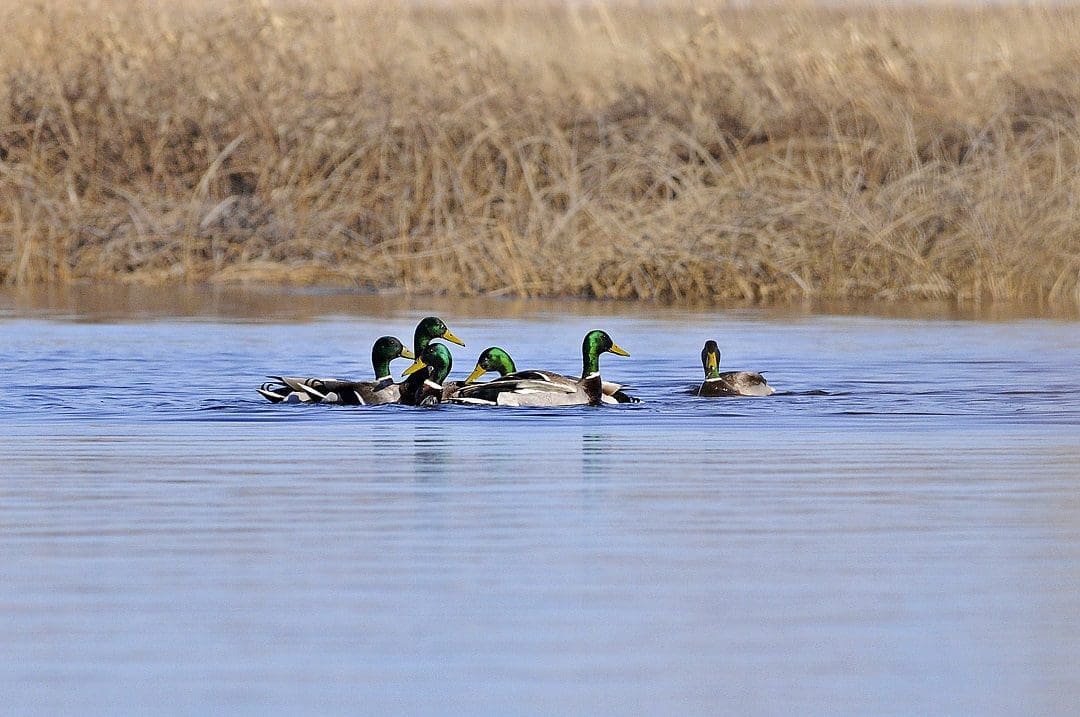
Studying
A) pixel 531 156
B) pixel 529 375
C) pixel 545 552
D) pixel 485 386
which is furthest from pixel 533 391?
pixel 531 156

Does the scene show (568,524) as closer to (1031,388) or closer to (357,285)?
(1031,388)

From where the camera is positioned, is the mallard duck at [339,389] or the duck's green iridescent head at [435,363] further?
the duck's green iridescent head at [435,363]

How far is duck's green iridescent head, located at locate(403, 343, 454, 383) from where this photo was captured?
1151 centimetres

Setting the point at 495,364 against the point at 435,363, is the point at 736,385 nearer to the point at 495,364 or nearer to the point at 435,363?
the point at 495,364

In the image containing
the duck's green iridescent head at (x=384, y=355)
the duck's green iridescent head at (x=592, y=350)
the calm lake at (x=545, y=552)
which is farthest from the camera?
the duck's green iridescent head at (x=384, y=355)

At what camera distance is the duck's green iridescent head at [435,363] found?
11.5 metres

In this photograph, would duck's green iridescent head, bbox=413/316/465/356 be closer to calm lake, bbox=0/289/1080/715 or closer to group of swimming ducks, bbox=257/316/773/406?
group of swimming ducks, bbox=257/316/773/406

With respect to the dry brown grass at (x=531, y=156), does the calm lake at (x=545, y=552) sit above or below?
below

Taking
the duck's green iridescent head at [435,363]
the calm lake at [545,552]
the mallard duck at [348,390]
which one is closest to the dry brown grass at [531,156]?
the calm lake at [545,552]

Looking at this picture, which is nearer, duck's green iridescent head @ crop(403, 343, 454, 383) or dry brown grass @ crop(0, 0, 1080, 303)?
duck's green iridescent head @ crop(403, 343, 454, 383)

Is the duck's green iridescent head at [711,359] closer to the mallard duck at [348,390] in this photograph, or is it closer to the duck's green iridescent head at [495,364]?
the duck's green iridescent head at [495,364]

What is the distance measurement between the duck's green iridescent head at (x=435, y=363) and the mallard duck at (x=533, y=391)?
49cm

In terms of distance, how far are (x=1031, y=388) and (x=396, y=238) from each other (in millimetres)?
8999

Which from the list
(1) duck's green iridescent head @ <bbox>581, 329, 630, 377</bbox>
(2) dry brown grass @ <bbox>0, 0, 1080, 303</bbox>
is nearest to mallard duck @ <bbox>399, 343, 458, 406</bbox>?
(1) duck's green iridescent head @ <bbox>581, 329, 630, 377</bbox>
